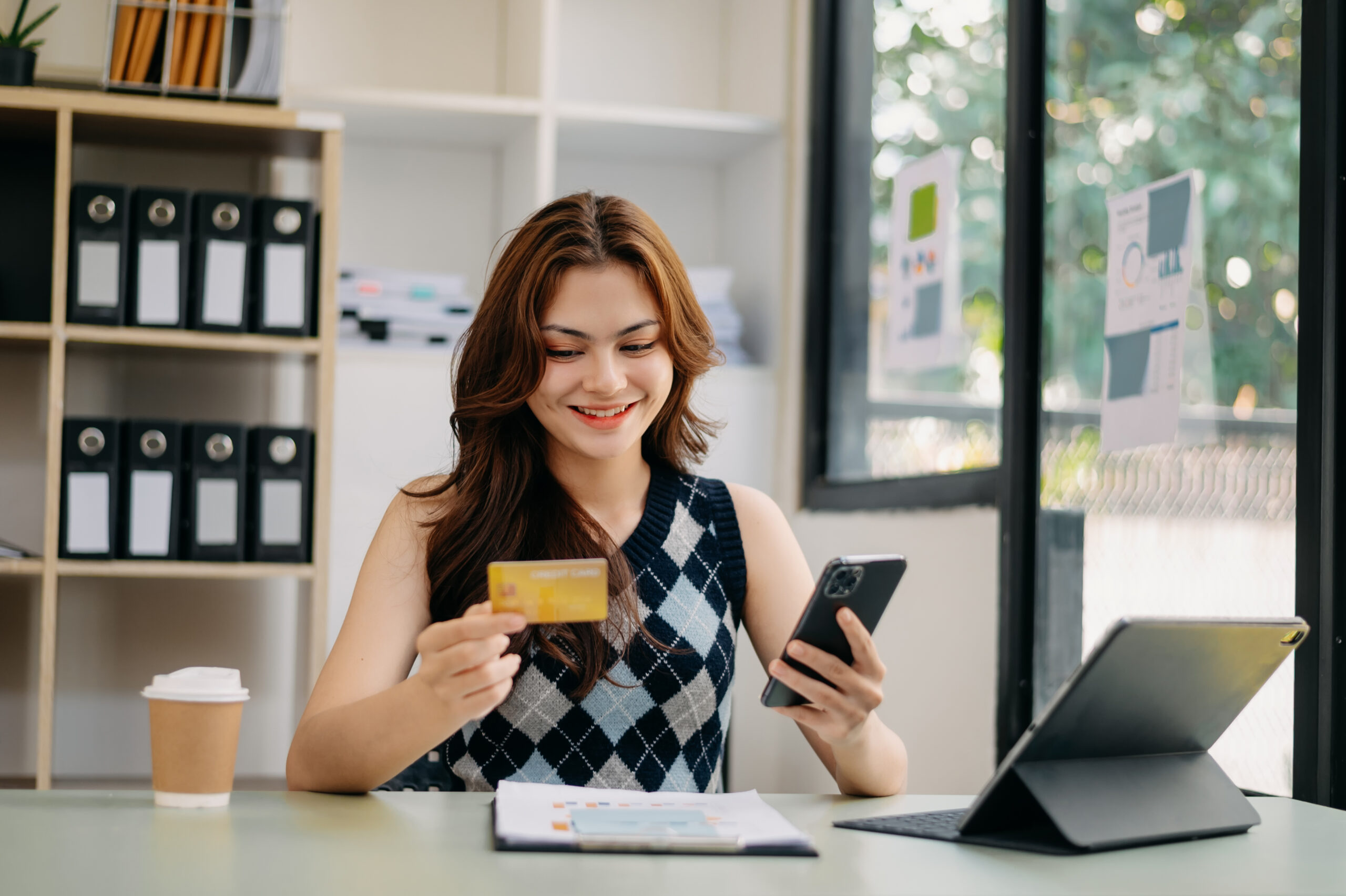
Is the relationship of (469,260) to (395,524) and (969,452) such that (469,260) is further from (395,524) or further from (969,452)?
(395,524)

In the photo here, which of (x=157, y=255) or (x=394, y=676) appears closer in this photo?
(x=394, y=676)

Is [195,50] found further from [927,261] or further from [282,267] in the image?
[927,261]

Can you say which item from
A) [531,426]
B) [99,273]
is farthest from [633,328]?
[99,273]

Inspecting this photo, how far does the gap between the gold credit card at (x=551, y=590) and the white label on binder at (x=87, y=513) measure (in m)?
1.52

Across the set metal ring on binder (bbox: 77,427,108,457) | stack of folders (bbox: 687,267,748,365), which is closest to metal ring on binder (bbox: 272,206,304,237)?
metal ring on binder (bbox: 77,427,108,457)

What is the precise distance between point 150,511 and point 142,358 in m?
0.43

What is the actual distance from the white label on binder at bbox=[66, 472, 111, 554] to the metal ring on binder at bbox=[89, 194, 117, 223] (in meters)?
0.44

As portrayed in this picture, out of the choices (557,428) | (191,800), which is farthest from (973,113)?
(191,800)

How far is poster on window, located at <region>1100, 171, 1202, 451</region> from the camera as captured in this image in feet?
5.18

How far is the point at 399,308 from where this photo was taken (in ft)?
8.50

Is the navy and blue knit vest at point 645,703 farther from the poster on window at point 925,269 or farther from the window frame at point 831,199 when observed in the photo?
the window frame at point 831,199

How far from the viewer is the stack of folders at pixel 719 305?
8.95 ft

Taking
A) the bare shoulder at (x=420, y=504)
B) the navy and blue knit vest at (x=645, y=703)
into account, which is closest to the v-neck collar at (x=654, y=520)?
the navy and blue knit vest at (x=645, y=703)

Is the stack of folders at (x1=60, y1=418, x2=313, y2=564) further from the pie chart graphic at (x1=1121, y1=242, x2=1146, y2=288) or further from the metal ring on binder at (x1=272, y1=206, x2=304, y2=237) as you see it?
the pie chart graphic at (x1=1121, y1=242, x2=1146, y2=288)
